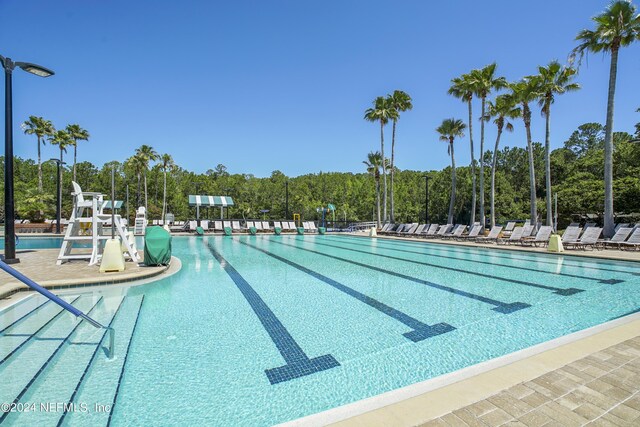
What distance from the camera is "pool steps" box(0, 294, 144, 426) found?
2.35 meters

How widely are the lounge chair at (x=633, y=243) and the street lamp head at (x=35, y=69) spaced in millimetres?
18602

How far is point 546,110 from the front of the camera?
56.2ft

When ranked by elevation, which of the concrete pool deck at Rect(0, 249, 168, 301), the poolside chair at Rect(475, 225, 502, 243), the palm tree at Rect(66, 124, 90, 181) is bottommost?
the concrete pool deck at Rect(0, 249, 168, 301)

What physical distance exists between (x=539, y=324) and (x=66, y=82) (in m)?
17.6

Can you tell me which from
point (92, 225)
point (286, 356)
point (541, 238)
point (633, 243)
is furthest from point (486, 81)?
point (286, 356)

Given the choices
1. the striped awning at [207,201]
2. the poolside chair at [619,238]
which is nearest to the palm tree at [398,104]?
the striped awning at [207,201]

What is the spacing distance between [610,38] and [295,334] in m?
18.2

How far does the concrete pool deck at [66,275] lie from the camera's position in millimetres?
5391

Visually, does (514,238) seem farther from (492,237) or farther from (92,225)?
(92,225)

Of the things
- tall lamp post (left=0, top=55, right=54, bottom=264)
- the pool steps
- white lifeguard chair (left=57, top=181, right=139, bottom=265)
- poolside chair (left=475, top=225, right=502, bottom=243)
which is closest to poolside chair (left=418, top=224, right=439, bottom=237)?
poolside chair (left=475, top=225, right=502, bottom=243)

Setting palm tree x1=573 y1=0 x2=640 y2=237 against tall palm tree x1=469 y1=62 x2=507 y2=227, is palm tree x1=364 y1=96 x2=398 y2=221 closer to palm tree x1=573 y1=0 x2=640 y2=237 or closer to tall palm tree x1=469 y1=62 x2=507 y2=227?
tall palm tree x1=469 y1=62 x2=507 y2=227

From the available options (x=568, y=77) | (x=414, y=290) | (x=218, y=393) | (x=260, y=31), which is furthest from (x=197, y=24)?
(x=568, y=77)

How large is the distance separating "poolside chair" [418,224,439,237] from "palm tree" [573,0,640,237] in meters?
7.90

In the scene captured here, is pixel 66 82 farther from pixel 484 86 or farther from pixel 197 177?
pixel 197 177
